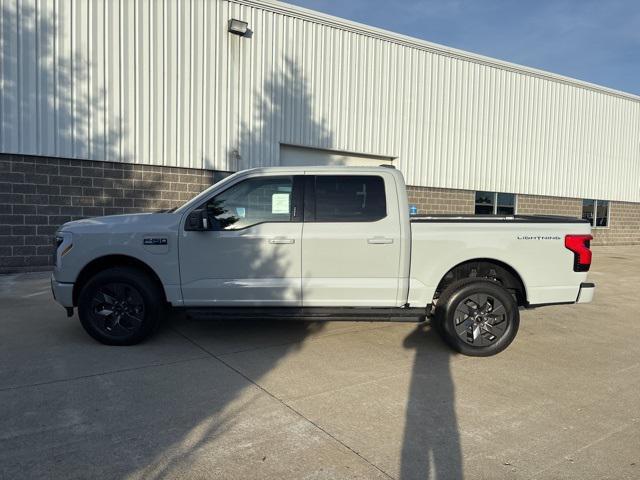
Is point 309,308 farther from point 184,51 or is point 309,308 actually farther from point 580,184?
point 580,184

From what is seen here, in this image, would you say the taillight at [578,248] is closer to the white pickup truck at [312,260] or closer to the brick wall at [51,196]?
the white pickup truck at [312,260]

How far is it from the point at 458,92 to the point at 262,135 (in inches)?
300

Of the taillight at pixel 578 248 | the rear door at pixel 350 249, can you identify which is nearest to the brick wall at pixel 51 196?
the rear door at pixel 350 249

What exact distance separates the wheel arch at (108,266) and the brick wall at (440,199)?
11468 millimetres

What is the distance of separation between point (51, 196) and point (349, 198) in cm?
831

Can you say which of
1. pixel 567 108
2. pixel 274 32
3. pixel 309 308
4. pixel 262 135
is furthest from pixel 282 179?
pixel 567 108

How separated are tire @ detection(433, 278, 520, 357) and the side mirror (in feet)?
8.85

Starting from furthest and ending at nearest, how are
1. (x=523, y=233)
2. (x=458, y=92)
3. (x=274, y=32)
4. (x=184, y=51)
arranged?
(x=458, y=92) < (x=274, y=32) < (x=184, y=51) < (x=523, y=233)

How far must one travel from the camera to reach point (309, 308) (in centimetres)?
514

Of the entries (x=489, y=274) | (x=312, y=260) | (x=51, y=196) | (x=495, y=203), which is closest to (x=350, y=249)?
(x=312, y=260)

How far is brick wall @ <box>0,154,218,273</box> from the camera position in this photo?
10234 millimetres

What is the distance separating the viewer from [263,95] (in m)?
12.9

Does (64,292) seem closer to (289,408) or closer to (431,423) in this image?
(289,408)

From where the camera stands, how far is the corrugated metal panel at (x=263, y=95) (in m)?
10.4
